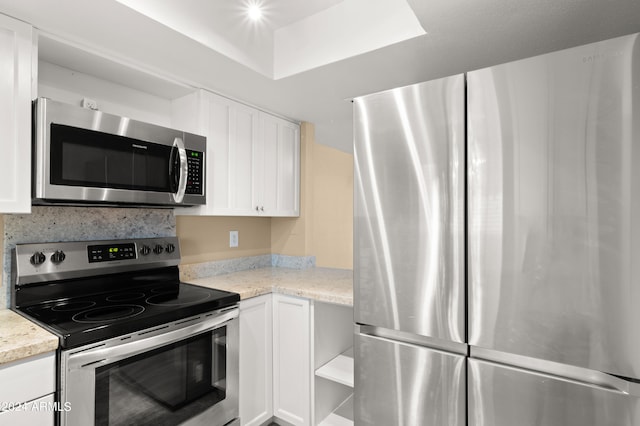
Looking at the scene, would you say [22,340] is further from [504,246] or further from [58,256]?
[504,246]

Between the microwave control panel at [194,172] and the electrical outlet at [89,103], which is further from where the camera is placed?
the microwave control panel at [194,172]

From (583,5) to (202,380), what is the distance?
2307 mm

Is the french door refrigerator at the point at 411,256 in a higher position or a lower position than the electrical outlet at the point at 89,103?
lower

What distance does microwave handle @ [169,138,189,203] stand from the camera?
189 centimetres

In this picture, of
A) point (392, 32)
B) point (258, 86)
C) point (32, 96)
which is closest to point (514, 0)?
point (392, 32)

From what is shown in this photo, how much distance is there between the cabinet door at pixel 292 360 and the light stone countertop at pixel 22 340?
114 cm

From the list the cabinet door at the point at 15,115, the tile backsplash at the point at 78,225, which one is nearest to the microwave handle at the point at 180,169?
the tile backsplash at the point at 78,225

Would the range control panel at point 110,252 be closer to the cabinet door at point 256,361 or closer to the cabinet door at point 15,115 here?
the cabinet door at point 15,115

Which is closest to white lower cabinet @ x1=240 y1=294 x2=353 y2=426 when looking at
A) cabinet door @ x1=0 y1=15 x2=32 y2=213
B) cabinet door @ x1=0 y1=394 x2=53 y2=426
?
cabinet door @ x1=0 y1=394 x2=53 y2=426

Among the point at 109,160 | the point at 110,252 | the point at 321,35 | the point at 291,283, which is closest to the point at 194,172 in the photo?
the point at 109,160

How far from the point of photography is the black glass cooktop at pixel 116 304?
4.32ft

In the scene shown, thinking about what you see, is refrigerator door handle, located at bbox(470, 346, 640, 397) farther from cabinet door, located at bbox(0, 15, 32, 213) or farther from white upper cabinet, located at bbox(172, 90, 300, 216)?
cabinet door, located at bbox(0, 15, 32, 213)

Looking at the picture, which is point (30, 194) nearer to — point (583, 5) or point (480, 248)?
point (480, 248)

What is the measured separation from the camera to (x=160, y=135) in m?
1.85
